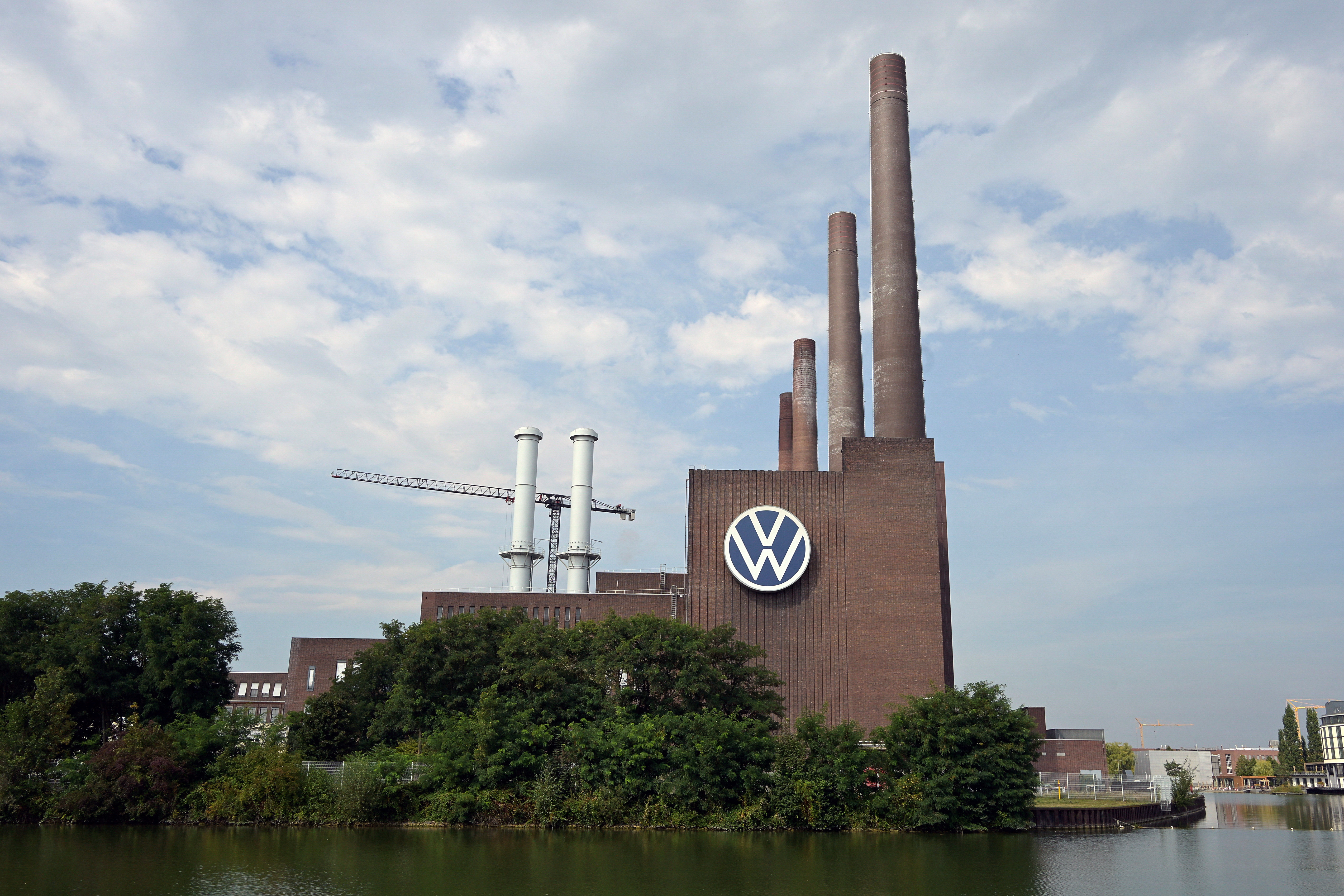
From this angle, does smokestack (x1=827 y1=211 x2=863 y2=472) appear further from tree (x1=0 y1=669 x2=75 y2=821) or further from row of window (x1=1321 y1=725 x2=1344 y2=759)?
row of window (x1=1321 y1=725 x2=1344 y2=759)

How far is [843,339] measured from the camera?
5800 centimetres

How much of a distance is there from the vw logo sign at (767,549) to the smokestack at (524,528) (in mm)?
27053

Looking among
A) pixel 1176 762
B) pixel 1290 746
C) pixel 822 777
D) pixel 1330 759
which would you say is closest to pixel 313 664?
pixel 822 777

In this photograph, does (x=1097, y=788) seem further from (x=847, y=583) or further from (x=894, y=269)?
(x=894, y=269)

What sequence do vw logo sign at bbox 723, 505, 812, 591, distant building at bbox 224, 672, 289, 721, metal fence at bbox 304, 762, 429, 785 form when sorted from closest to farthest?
metal fence at bbox 304, 762, 429, 785 < vw logo sign at bbox 723, 505, 812, 591 < distant building at bbox 224, 672, 289, 721

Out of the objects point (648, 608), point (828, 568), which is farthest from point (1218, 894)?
point (648, 608)

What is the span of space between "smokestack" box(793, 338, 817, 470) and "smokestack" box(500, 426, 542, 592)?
1999 cm

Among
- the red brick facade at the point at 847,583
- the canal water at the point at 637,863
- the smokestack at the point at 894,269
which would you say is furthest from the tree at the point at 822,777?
the smokestack at the point at 894,269

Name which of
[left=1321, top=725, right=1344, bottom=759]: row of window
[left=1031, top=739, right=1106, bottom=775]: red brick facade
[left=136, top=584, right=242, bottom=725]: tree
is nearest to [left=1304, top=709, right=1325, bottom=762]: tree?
[left=1321, top=725, right=1344, bottom=759]: row of window

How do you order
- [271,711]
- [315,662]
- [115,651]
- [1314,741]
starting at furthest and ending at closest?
[1314,741], [271,711], [315,662], [115,651]

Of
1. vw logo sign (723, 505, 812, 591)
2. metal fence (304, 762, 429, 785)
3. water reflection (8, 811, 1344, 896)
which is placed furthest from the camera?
vw logo sign (723, 505, 812, 591)

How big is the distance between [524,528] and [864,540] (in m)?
31.2

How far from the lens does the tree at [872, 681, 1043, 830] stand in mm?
35094

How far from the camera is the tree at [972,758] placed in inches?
1382
